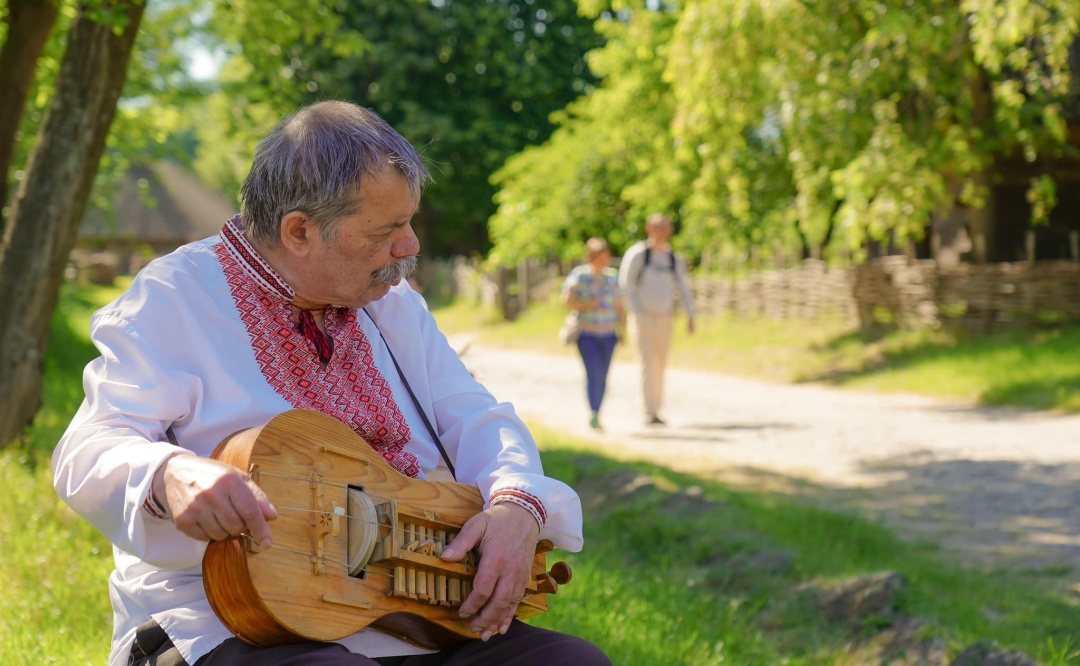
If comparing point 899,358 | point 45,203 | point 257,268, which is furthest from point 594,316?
point 257,268

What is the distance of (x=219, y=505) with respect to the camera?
6.31 feet

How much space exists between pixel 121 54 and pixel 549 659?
6.03 m

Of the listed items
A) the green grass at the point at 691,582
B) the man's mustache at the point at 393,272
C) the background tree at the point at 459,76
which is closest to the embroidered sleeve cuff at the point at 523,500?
the man's mustache at the point at 393,272

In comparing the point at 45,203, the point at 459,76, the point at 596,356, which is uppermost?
the point at 459,76

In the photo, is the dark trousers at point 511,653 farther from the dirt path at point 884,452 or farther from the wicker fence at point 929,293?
the wicker fence at point 929,293

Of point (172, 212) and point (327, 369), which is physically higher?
point (172, 212)

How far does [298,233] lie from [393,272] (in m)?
0.24

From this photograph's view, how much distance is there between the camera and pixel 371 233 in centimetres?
247

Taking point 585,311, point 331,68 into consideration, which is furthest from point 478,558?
point 331,68

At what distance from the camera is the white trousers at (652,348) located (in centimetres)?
1120

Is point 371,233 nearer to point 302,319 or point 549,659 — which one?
point 302,319

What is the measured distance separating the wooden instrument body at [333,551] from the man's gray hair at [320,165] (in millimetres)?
470

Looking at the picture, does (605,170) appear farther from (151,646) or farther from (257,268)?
(151,646)

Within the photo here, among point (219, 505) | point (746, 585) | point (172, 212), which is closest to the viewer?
point (219, 505)
